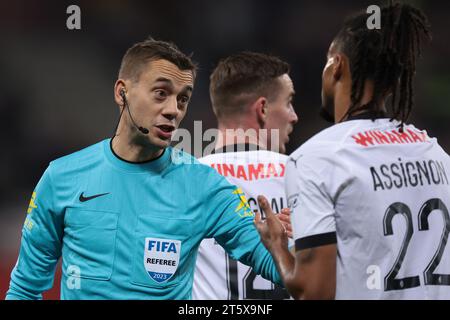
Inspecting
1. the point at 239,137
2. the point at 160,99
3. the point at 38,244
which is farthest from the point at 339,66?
the point at 239,137

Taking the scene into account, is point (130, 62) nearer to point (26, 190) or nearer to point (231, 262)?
point (231, 262)

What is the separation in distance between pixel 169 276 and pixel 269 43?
22.0 feet

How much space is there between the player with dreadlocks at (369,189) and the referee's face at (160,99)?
823 millimetres

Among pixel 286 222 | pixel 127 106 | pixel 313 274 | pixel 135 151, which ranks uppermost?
pixel 127 106

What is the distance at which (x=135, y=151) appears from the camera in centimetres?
346

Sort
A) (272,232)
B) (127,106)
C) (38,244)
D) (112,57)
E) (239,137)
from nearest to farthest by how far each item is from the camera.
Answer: (272,232) < (38,244) < (127,106) < (239,137) < (112,57)

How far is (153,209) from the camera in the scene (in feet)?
11.0

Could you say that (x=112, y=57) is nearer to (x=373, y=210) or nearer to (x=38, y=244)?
(x=38, y=244)

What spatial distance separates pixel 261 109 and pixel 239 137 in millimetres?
299

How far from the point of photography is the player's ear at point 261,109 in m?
4.88

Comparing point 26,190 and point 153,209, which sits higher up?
point 26,190

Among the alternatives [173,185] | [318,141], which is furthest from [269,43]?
[318,141]

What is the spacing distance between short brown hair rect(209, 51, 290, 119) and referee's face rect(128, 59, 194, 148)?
1.33 metres

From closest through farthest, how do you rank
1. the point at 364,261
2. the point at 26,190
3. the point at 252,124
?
the point at 364,261 → the point at 252,124 → the point at 26,190
